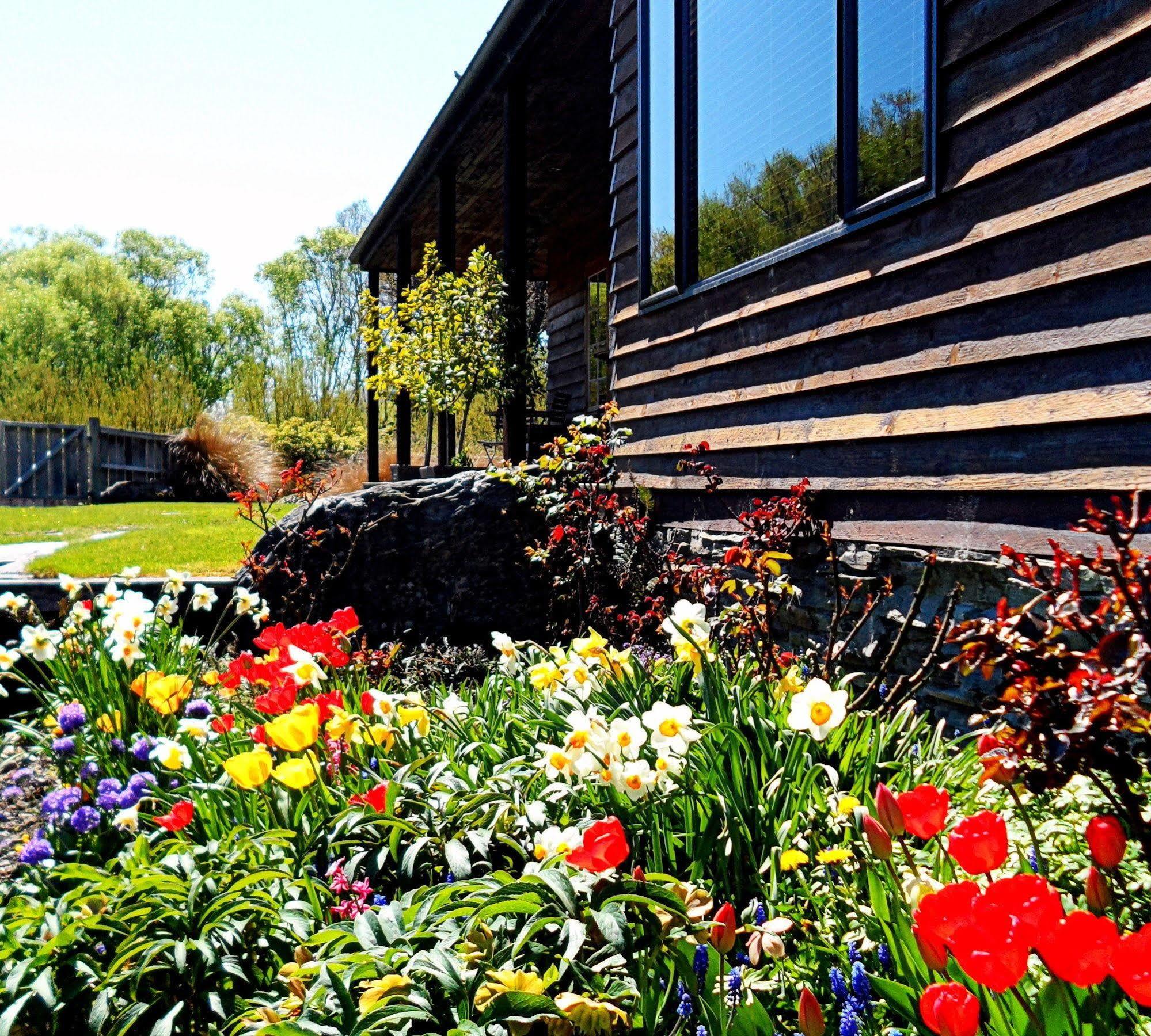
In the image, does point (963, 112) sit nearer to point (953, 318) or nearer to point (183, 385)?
point (953, 318)

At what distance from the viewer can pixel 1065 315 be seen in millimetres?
2828

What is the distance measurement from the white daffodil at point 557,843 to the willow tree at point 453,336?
6861 mm

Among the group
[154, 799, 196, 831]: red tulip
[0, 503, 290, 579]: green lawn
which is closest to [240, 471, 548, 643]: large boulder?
[0, 503, 290, 579]: green lawn

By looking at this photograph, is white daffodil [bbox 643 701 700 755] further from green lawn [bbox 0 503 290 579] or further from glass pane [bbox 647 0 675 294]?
green lawn [bbox 0 503 290 579]

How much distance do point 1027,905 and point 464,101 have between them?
817 cm

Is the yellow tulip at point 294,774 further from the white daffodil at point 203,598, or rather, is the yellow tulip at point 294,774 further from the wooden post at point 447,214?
the wooden post at point 447,214

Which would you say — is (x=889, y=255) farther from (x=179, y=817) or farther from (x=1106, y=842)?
(x=179, y=817)

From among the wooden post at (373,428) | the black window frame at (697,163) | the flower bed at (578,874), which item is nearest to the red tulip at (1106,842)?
the flower bed at (578,874)

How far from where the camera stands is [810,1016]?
103 centimetres

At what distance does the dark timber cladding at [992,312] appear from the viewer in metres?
2.65

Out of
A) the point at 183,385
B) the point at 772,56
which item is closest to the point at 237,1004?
the point at 772,56

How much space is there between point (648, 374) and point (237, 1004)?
169 inches

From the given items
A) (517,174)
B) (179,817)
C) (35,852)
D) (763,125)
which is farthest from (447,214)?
(179,817)

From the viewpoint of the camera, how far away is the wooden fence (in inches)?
669
